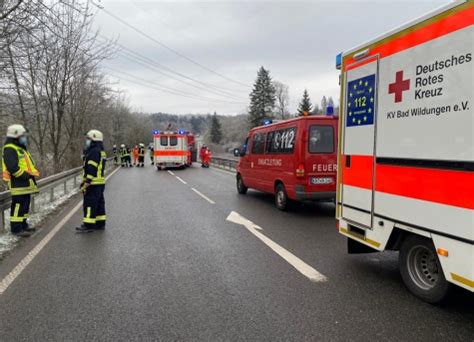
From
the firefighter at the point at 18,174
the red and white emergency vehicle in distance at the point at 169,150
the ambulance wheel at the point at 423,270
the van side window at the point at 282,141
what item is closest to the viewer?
the ambulance wheel at the point at 423,270

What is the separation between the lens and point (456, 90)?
319cm

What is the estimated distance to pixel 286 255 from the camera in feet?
18.0

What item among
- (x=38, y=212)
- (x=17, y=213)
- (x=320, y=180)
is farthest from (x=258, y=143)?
(x=17, y=213)

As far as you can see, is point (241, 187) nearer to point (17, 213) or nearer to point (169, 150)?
point (17, 213)

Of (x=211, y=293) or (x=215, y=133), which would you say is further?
(x=215, y=133)

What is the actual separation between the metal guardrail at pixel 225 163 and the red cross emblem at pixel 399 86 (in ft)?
65.4

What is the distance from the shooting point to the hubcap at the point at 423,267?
3.80m

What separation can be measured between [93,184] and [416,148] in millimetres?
5930

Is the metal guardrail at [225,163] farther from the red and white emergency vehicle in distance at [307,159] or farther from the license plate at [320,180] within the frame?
the license plate at [320,180]

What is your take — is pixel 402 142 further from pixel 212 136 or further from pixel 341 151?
pixel 212 136

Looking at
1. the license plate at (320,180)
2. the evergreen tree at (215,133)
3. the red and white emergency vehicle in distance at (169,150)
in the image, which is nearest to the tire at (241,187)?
the license plate at (320,180)

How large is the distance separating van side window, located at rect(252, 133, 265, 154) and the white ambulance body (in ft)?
52.8

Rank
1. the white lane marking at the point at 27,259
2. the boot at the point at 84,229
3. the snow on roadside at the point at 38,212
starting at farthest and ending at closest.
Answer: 1. the boot at the point at 84,229
2. the snow on roadside at the point at 38,212
3. the white lane marking at the point at 27,259

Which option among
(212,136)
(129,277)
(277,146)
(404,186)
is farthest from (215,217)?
(212,136)
